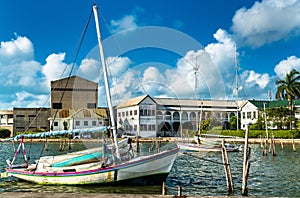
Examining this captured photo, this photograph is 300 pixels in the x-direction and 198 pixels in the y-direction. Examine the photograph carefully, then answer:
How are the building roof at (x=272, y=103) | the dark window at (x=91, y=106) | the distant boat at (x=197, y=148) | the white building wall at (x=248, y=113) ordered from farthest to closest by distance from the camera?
the building roof at (x=272, y=103), the white building wall at (x=248, y=113), the dark window at (x=91, y=106), the distant boat at (x=197, y=148)

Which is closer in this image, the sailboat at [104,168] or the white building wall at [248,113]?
the sailboat at [104,168]

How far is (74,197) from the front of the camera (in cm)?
629

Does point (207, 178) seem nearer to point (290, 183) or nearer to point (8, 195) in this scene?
point (290, 183)

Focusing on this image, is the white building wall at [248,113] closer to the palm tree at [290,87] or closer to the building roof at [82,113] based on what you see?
the palm tree at [290,87]

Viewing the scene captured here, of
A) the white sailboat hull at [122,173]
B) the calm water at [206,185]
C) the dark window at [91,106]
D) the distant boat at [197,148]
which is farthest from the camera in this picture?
the dark window at [91,106]

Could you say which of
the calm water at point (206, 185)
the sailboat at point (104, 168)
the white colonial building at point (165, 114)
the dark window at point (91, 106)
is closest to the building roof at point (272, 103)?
the white colonial building at point (165, 114)

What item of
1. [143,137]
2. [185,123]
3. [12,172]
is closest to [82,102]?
[143,137]

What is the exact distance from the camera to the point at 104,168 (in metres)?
19.8

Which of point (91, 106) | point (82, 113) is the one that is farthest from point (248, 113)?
point (82, 113)

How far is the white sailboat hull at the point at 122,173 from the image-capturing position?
19719 millimetres

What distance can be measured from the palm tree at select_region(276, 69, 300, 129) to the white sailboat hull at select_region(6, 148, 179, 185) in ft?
223

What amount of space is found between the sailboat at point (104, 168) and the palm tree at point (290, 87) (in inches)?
2688

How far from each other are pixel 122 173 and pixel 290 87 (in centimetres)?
7167

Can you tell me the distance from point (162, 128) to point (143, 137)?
5.74 meters
